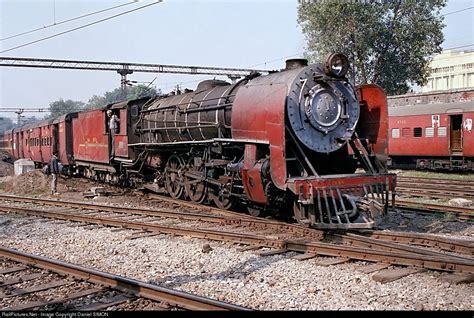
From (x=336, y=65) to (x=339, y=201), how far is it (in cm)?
269

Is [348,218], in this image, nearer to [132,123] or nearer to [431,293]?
[431,293]

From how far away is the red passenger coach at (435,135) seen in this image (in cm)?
2167

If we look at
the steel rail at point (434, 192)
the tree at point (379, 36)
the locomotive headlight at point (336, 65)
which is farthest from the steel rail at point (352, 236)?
the tree at point (379, 36)

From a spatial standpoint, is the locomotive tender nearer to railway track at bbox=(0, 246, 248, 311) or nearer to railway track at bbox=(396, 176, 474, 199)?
railway track at bbox=(0, 246, 248, 311)

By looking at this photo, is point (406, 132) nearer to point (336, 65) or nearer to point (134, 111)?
point (134, 111)

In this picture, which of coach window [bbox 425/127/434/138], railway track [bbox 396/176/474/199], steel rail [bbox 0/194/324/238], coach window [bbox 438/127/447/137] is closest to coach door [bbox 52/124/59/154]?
Answer: steel rail [bbox 0/194/324/238]

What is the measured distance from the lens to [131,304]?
5.29m

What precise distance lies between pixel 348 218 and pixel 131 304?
446 centimetres

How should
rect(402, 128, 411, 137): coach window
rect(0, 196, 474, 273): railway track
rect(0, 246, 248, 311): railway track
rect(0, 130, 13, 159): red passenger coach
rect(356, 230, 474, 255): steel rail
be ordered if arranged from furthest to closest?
rect(0, 130, 13, 159): red passenger coach, rect(402, 128, 411, 137): coach window, rect(356, 230, 474, 255): steel rail, rect(0, 196, 474, 273): railway track, rect(0, 246, 248, 311): railway track

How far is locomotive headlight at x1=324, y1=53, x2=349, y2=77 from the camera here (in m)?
9.38

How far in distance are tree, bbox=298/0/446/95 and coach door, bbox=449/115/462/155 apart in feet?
34.3

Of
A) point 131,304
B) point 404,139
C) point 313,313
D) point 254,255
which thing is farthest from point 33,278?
point 404,139

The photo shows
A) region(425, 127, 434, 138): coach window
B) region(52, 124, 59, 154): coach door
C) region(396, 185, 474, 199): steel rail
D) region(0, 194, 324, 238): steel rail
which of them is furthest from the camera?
region(52, 124, 59, 154): coach door

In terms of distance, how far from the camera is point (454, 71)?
76.2m
